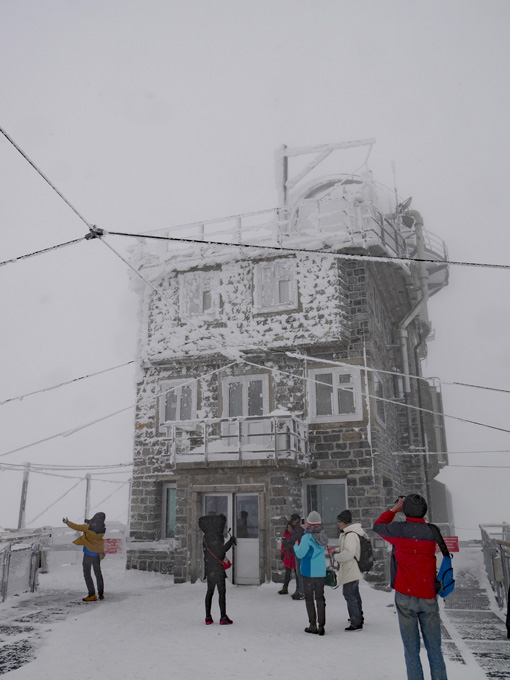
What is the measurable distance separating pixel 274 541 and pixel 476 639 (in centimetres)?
622

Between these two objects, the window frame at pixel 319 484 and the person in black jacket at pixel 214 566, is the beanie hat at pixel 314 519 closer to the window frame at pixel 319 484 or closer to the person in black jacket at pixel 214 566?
the person in black jacket at pixel 214 566

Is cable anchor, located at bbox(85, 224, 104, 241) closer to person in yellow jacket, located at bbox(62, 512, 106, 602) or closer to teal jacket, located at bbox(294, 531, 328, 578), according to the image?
teal jacket, located at bbox(294, 531, 328, 578)

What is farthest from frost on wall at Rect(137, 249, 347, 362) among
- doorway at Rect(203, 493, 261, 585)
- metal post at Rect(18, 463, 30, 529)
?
metal post at Rect(18, 463, 30, 529)

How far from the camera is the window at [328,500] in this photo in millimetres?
15062

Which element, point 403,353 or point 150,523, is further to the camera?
point 403,353

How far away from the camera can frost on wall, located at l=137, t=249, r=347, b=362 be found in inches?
634

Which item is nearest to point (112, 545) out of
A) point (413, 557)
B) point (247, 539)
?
point (247, 539)

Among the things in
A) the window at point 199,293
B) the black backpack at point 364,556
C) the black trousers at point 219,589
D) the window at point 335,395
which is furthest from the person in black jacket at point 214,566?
the window at point 199,293

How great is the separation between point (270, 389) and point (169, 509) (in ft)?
16.2

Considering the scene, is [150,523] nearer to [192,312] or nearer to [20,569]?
[20,569]

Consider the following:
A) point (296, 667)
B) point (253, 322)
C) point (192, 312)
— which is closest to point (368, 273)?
point (253, 322)

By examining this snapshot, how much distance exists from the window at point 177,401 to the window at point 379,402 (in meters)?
5.56

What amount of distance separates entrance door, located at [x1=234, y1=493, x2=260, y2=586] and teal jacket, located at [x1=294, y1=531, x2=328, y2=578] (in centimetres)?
587

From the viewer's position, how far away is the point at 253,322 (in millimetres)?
16812
